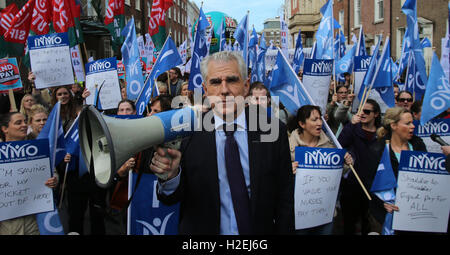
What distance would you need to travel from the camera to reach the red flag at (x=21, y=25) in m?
6.58

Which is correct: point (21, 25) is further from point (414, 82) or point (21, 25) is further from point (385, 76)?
point (414, 82)

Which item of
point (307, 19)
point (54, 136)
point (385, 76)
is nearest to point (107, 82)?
point (54, 136)

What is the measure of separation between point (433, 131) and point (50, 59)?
5423 mm

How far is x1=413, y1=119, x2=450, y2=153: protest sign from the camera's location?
12.7 ft

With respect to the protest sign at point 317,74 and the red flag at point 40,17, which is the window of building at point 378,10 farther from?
the red flag at point 40,17

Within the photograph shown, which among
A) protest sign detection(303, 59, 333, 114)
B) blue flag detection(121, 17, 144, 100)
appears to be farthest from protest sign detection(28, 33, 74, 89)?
protest sign detection(303, 59, 333, 114)

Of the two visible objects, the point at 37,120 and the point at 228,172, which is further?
the point at 37,120

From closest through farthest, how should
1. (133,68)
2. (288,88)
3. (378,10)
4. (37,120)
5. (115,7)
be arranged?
(37,120) < (288,88) < (133,68) < (115,7) < (378,10)

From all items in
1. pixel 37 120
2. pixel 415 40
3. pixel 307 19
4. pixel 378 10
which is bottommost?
pixel 37 120

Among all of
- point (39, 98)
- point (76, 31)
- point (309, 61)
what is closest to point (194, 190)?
point (309, 61)

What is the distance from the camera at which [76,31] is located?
7.23 m

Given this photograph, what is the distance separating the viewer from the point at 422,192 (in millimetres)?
3158

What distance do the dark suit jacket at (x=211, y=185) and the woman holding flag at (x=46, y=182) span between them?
70.8 inches

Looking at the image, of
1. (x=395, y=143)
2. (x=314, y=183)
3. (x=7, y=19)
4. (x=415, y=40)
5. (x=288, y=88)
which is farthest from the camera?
(x=7, y=19)
